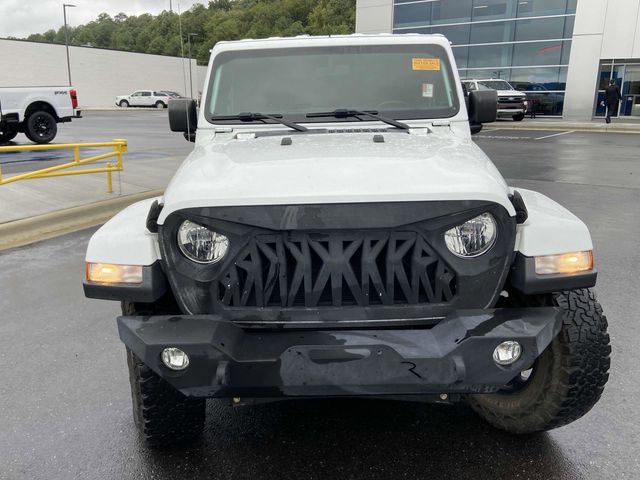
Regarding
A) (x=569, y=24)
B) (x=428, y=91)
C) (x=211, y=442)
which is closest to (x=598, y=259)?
(x=428, y=91)

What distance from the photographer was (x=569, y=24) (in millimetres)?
26922

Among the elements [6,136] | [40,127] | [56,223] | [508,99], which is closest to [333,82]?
[56,223]

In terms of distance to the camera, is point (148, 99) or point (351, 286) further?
point (148, 99)

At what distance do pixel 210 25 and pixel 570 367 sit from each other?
108651mm

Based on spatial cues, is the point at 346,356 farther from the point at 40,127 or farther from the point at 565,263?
the point at 40,127

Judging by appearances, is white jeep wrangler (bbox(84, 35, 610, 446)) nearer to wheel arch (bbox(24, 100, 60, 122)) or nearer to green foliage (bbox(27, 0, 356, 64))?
wheel arch (bbox(24, 100, 60, 122))

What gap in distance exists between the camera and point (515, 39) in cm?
2822

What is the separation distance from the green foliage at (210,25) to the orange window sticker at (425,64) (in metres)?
78.3

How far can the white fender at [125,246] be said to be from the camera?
223 centimetres

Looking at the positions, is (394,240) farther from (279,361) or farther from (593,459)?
(593,459)

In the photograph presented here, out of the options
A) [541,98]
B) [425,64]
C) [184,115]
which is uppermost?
[425,64]

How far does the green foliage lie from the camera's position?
84125mm

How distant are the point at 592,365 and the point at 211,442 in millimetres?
1758

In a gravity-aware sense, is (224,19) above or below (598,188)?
above
